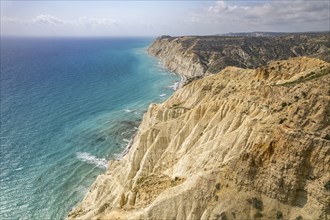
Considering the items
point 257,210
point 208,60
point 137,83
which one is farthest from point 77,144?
point 208,60

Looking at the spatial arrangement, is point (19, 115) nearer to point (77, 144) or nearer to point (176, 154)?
point (77, 144)

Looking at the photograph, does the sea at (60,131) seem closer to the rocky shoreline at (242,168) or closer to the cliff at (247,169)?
the cliff at (247,169)

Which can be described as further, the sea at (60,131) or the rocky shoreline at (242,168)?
the sea at (60,131)

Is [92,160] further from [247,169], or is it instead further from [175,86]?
[175,86]

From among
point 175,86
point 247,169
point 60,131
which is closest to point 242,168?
point 247,169

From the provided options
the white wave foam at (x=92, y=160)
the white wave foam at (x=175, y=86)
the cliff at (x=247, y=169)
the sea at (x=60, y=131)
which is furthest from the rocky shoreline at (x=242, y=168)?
the white wave foam at (x=175, y=86)

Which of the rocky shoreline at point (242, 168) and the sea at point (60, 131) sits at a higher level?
the rocky shoreline at point (242, 168)

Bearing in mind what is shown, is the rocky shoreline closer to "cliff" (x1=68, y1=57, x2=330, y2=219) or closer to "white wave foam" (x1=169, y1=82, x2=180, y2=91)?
"cliff" (x1=68, y1=57, x2=330, y2=219)

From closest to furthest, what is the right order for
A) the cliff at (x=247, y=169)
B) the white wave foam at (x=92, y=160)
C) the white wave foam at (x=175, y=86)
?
the cliff at (x=247, y=169) → the white wave foam at (x=92, y=160) → the white wave foam at (x=175, y=86)
